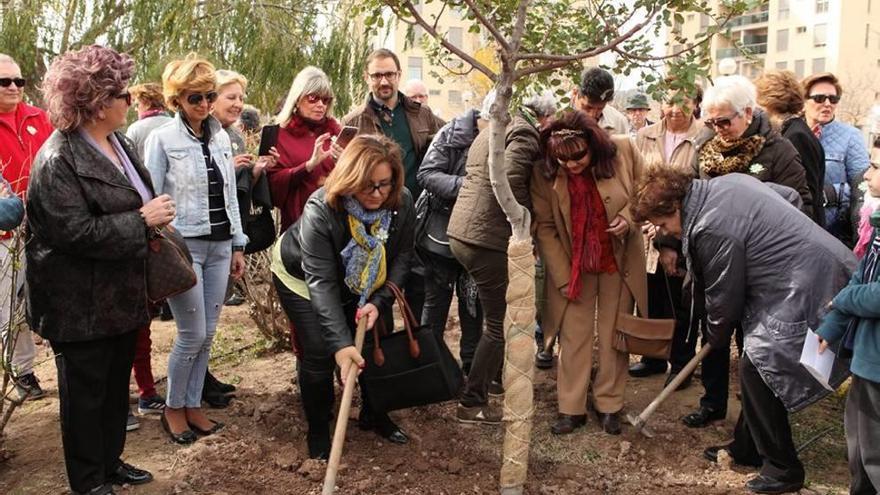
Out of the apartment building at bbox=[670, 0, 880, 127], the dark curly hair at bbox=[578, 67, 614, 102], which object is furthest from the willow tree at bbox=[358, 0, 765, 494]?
the apartment building at bbox=[670, 0, 880, 127]

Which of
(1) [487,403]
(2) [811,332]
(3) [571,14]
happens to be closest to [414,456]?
(1) [487,403]

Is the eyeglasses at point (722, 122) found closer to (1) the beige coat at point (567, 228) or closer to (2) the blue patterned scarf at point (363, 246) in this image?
(1) the beige coat at point (567, 228)

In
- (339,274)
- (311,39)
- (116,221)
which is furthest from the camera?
(311,39)

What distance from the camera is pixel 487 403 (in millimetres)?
4379

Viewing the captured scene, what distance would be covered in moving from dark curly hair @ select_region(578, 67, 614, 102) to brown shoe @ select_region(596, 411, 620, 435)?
1725 mm

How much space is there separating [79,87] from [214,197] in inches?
42.6

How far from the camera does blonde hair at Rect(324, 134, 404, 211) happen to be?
3.42m

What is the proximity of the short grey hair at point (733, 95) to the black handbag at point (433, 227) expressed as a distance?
1.50 m

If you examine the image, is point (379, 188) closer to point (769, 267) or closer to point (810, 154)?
point (769, 267)

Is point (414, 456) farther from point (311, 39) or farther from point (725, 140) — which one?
point (311, 39)

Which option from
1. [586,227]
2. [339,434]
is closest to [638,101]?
[586,227]

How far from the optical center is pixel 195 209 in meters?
3.85

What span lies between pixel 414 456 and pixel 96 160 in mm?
2036

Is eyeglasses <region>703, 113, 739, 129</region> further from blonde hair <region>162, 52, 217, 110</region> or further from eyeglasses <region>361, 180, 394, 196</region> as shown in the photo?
blonde hair <region>162, 52, 217, 110</region>
